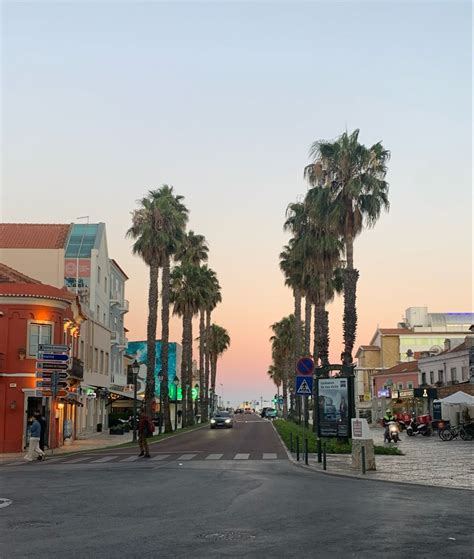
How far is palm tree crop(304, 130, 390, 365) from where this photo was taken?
99.3 feet

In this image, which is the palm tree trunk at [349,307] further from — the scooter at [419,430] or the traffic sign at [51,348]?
the scooter at [419,430]

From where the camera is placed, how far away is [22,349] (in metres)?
33.4

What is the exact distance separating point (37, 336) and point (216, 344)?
2777 inches

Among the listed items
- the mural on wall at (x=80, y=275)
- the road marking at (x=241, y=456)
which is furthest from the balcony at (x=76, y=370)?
the road marking at (x=241, y=456)

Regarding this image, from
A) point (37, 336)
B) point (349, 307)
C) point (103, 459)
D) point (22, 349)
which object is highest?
point (349, 307)

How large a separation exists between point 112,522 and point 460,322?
10506 centimetres

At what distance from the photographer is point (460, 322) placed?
4291 inches

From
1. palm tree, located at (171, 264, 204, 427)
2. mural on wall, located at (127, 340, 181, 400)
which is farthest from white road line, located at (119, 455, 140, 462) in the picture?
mural on wall, located at (127, 340, 181, 400)

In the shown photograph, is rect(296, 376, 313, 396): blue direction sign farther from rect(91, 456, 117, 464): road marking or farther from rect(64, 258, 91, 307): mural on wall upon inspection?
rect(64, 258, 91, 307): mural on wall

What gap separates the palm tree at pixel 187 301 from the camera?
6150cm

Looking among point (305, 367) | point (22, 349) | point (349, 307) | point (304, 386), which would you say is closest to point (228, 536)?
point (304, 386)

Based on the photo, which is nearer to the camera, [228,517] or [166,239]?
[228,517]

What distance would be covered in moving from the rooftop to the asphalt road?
36.4m

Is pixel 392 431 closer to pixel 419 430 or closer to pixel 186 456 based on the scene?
pixel 419 430
